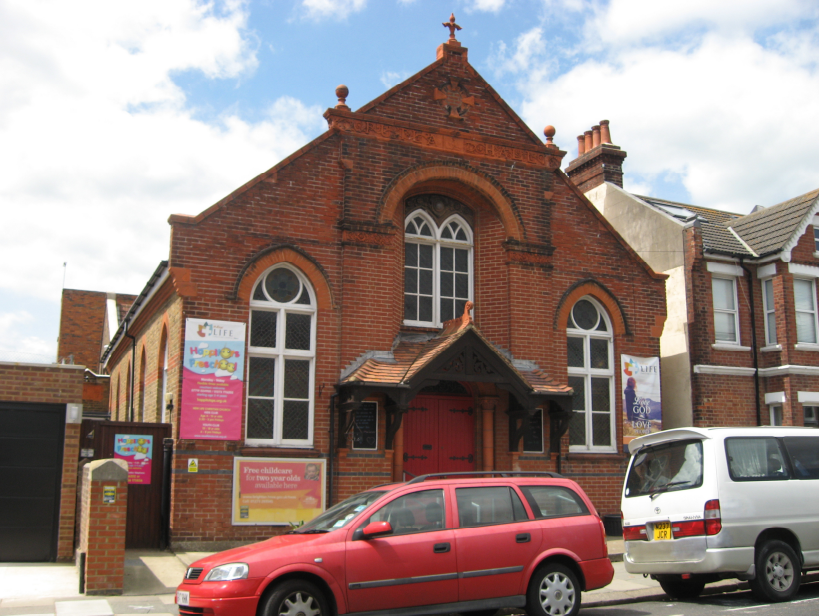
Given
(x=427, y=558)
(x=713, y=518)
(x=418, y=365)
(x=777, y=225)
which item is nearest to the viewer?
(x=427, y=558)

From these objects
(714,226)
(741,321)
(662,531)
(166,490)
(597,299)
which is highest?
(714,226)

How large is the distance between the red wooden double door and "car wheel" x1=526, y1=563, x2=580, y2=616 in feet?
19.3

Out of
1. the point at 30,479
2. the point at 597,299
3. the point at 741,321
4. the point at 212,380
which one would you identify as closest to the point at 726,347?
the point at 741,321

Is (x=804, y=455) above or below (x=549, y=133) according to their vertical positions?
below

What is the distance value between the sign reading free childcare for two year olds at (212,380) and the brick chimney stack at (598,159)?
13.0 metres

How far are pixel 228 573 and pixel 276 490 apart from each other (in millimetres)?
5620

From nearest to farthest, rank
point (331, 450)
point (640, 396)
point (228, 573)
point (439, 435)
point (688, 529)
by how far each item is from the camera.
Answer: point (228, 573) → point (688, 529) → point (331, 450) → point (439, 435) → point (640, 396)

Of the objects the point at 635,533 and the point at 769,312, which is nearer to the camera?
the point at 635,533

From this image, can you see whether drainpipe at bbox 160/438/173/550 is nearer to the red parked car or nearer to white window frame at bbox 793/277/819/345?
the red parked car

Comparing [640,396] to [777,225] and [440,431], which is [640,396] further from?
[777,225]

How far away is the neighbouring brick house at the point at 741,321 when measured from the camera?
1764 centimetres

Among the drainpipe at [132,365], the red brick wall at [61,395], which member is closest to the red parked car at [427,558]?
the red brick wall at [61,395]

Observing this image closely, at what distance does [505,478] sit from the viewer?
8.72 metres

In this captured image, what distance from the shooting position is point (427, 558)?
25.5 feet
